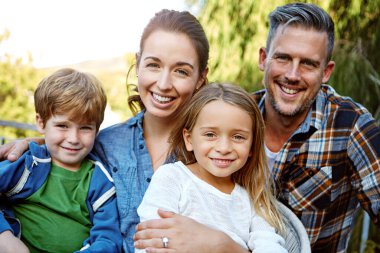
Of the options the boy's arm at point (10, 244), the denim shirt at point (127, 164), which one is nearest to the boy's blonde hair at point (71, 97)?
the denim shirt at point (127, 164)

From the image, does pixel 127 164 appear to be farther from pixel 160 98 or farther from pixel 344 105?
pixel 344 105

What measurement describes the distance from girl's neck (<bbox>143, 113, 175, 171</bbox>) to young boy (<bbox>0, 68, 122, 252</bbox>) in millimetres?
266

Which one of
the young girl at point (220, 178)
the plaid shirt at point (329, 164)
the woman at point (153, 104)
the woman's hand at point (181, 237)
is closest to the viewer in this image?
the woman's hand at point (181, 237)

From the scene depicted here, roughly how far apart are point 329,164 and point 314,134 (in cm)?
16

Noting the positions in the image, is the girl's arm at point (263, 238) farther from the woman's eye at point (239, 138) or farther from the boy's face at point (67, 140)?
the boy's face at point (67, 140)

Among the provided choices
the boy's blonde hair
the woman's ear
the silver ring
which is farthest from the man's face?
the silver ring

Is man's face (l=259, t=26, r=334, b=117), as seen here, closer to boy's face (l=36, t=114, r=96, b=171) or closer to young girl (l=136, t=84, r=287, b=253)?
young girl (l=136, t=84, r=287, b=253)

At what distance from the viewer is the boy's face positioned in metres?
1.97

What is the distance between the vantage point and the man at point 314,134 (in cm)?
234

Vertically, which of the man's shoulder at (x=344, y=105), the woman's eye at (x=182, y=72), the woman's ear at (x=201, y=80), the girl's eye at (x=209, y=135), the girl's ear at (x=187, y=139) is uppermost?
the woman's eye at (x=182, y=72)

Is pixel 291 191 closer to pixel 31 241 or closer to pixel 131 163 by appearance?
pixel 131 163

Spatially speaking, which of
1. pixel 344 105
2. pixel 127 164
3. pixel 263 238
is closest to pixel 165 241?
pixel 263 238

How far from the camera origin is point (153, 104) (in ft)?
6.87

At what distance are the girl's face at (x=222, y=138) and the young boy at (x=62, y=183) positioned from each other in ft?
1.47
